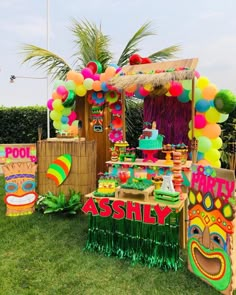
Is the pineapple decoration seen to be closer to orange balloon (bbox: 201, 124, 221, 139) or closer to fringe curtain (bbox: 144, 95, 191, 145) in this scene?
orange balloon (bbox: 201, 124, 221, 139)

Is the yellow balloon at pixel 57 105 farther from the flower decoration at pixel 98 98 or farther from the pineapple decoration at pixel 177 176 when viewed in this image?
the pineapple decoration at pixel 177 176

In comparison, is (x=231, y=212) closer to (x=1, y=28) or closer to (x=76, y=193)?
(x=76, y=193)

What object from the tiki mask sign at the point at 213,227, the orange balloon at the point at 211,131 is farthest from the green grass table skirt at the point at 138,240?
the orange balloon at the point at 211,131

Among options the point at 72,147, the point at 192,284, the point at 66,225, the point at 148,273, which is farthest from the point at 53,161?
the point at 192,284

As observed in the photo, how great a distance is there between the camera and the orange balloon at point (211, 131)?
5418 millimetres

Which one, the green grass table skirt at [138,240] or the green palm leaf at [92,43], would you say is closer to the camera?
the green grass table skirt at [138,240]

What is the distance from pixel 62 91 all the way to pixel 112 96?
1.10 meters

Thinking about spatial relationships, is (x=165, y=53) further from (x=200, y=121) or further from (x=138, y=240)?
(x=138, y=240)

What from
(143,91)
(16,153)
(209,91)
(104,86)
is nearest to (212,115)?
(209,91)

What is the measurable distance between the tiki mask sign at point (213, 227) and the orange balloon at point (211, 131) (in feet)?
7.78

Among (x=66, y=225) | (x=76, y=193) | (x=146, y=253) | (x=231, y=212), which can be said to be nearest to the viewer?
(x=231, y=212)

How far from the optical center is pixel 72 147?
536cm

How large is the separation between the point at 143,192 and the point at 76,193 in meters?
1.98

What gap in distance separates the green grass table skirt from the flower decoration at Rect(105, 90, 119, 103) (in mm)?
3094
